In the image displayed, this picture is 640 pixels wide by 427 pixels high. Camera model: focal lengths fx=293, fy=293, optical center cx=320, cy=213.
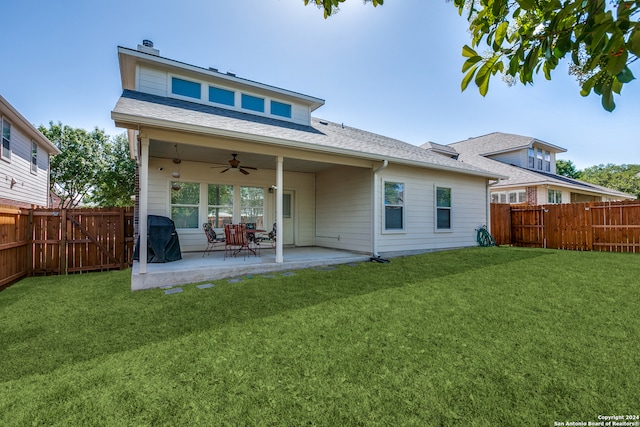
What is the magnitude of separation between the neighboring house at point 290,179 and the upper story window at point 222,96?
0.03 metres

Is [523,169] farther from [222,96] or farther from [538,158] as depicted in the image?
[222,96]

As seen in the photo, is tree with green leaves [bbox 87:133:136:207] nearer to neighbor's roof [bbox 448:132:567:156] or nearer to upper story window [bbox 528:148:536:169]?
neighbor's roof [bbox 448:132:567:156]

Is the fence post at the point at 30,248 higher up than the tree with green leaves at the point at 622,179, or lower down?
lower down

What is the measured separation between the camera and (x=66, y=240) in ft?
21.7

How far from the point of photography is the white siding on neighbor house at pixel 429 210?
8.13m

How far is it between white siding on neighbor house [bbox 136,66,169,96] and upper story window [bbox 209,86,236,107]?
3.82 feet

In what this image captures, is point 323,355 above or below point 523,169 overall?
below

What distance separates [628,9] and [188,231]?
8.46m

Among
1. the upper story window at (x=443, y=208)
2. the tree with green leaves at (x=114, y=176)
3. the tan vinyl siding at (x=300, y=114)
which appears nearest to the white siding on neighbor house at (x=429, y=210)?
the upper story window at (x=443, y=208)

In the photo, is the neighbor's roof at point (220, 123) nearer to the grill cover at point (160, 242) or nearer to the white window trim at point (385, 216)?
the white window trim at point (385, 216)

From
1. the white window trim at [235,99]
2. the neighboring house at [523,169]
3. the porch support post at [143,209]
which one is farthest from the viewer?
the neighboring house at [523,169]

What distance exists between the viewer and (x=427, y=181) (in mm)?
8859

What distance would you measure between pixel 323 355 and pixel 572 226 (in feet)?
38.6

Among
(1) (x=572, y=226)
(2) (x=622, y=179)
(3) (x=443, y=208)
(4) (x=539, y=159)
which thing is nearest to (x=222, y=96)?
(3) (x=443, y=208)
